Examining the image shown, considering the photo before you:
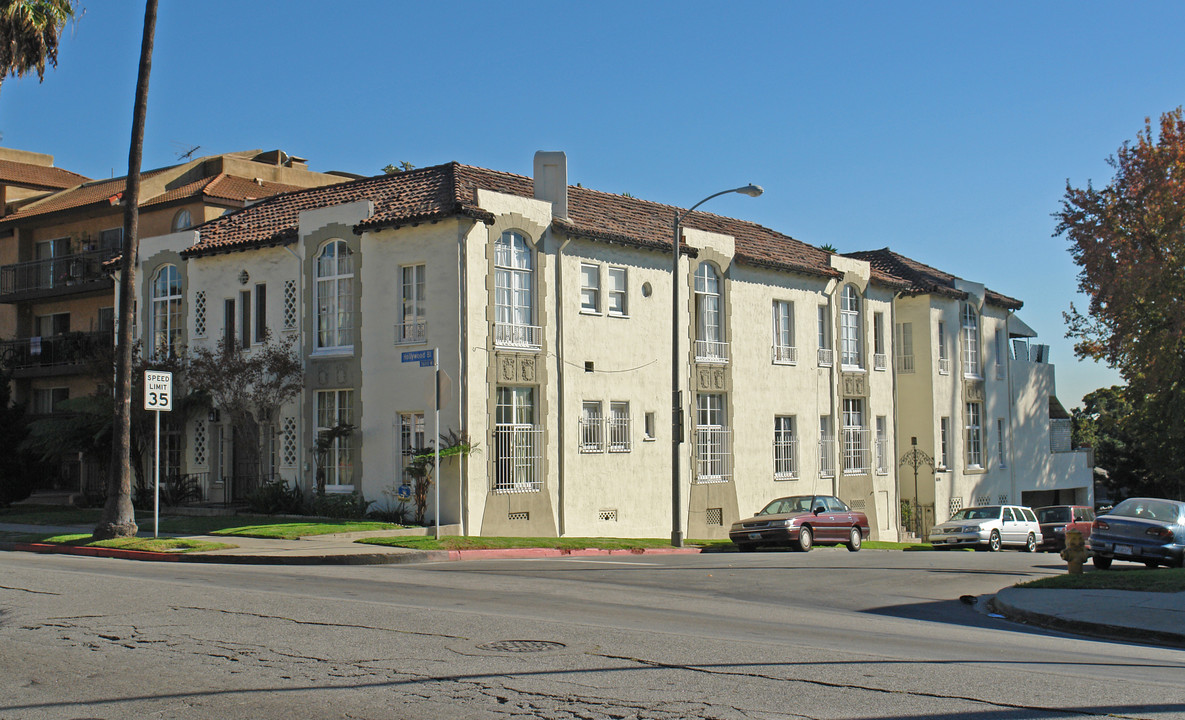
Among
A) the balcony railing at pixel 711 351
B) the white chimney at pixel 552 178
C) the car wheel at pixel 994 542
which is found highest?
the white chimney at pixel 552 178

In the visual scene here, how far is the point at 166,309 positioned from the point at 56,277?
9266 mm

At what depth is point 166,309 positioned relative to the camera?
32000 mm

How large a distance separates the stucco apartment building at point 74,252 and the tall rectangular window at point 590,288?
1327 cm

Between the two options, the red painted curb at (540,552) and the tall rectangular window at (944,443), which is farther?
the tall rectangular window at (944,443)

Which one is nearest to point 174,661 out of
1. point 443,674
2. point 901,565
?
point 443,674

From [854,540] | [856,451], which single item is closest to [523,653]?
[854,540]

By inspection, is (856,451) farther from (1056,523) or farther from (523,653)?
(523,653)

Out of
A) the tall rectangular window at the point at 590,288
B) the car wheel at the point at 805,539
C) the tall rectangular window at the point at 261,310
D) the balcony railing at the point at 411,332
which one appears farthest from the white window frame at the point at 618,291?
the tall rectangular window at the point at 261,310

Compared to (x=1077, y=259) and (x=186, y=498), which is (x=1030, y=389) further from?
(x=186, y=498)

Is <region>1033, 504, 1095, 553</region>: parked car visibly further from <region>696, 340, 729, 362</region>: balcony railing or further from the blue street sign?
the blue street sign

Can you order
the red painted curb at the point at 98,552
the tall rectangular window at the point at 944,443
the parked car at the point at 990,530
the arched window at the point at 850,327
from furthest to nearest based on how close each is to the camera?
the tall rectangular window at the point at 944,443 < the arched window at the point at 850,327 < the parked car at the point at 990,530 < the red painted curb at the point at 98,552

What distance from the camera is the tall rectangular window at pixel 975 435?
146ft

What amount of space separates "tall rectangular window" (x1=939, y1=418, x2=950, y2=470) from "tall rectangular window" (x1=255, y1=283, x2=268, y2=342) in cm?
2547

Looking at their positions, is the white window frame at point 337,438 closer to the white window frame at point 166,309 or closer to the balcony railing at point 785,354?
the white window frame at point 166,309
